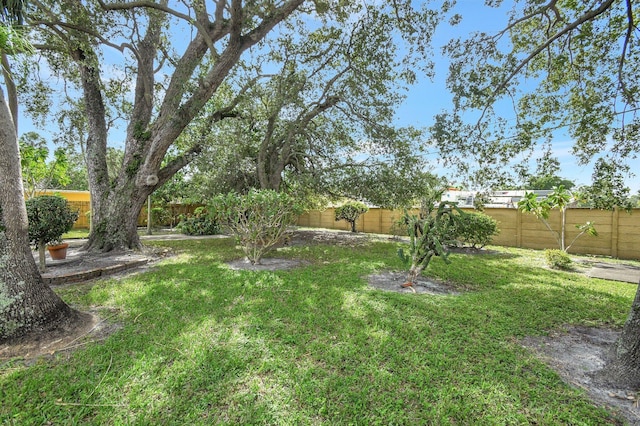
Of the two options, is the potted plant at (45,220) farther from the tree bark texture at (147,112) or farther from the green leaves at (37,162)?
the green leaves at (37,162)

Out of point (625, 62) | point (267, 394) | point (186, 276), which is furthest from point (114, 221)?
point (625, 62)

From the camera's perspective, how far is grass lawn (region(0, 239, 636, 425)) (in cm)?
184

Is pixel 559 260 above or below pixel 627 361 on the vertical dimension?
below

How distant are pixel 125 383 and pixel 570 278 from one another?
7.38m

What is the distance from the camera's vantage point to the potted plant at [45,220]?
185 inches

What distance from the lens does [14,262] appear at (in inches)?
105

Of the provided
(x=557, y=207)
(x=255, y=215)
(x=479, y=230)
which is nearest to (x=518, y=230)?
(x=557, y=207)

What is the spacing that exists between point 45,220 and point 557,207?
12.7 metres

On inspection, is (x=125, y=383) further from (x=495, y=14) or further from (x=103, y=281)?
(x=495, y=14)

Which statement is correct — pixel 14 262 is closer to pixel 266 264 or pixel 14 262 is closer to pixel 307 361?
pixel 307 361

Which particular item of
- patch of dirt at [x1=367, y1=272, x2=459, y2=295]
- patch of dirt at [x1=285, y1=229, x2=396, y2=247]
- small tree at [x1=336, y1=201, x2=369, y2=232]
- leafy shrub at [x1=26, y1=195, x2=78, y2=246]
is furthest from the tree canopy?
small tree at [x1=336, y1=201, x2=369, y2=232]

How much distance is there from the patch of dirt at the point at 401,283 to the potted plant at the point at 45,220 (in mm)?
5651

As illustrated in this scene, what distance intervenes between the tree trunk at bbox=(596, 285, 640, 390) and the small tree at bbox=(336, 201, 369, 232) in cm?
1158

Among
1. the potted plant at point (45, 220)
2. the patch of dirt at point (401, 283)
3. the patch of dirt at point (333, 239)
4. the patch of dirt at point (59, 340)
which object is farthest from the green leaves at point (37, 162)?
the patch of dirt at point (401, 283)
